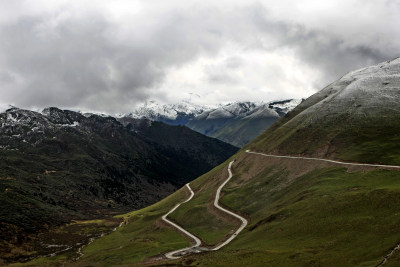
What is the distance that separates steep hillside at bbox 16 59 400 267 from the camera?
70188 millimetres

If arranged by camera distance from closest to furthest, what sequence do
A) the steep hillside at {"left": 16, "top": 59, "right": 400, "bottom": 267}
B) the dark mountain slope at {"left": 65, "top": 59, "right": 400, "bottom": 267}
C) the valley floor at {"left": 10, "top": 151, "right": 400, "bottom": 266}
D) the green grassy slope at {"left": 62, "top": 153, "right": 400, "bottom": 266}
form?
the green grassy slope at {"left": 62, "top": 153, "right": 400, "bottom": 266} < the valley floor at {"left": 10, "top": 151, "right": 400, "bottom": 266} < the dark mountain slope at {"left": 65, "top": 59, "right": 400, "bottom": 267} < the steep hillside at {"left": 16, "top": 59, "right": 400, "bottom": 267}

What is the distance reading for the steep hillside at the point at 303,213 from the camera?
2763 inches

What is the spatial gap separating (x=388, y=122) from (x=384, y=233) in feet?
428

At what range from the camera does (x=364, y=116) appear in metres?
190

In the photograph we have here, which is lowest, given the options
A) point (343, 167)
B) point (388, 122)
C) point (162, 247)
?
point (162, 247)

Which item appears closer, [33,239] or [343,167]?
[343,167]

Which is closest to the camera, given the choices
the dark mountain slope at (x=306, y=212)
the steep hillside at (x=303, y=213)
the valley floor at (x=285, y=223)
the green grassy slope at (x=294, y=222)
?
the green grassy slope at (x=294, y=222)

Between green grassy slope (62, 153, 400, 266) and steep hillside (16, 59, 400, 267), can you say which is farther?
steep hillside (16, 59, 400, 267)

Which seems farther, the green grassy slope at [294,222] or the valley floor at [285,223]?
the valley floor at [285,223]

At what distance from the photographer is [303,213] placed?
9731cm

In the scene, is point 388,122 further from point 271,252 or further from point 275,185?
point 271,252

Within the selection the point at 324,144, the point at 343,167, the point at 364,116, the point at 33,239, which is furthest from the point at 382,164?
the point at 33,239

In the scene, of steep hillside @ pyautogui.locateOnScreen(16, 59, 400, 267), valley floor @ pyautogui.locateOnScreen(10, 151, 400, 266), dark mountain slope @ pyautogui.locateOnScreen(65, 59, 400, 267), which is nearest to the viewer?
valley floor @ pyautogui.locateOnScreen(10, 151, 400, 266)

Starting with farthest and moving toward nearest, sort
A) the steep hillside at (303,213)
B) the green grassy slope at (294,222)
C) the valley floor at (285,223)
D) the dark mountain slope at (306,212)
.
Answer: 1. the steep hillside at (303,213)
2. the dark mountain slope at (306,212)
3. the valley floor at (285,223)
4. the green grassy slope at (294,222)
